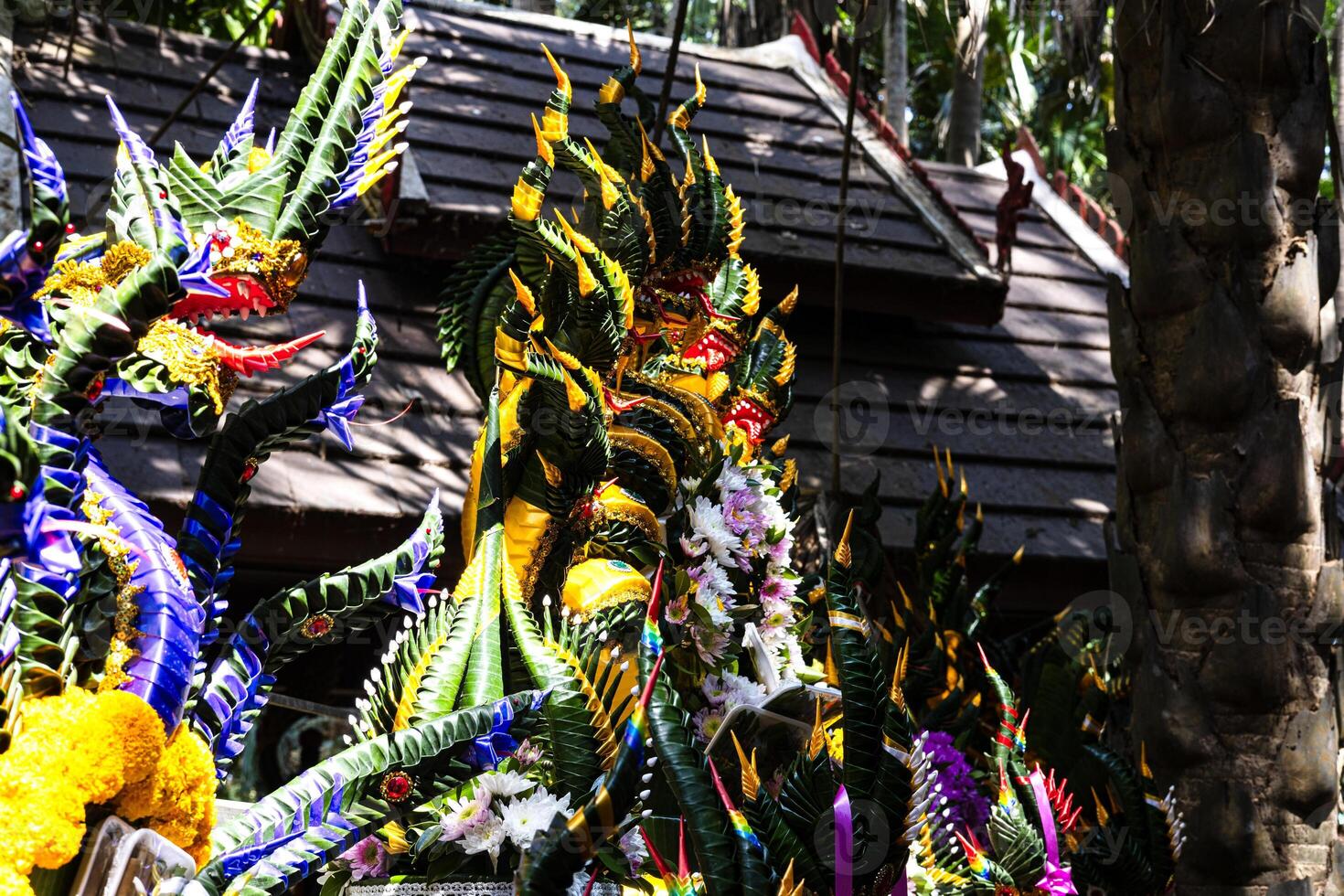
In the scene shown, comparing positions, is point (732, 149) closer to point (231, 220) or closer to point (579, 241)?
point (579, 241)

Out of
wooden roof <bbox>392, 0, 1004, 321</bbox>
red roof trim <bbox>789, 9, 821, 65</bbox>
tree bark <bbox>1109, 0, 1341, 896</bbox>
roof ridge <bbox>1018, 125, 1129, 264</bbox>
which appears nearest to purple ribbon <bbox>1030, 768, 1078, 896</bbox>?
tree bark <bbox>1109, 0, 1341, 896</bbox>

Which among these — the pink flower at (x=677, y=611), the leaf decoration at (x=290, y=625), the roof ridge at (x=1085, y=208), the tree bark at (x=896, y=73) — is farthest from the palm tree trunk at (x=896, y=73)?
the leaf decoration at (x=290, y=625)

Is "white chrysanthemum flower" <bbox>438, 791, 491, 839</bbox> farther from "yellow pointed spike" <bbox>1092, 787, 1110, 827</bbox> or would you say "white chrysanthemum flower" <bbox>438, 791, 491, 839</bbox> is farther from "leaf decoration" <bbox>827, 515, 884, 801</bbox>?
"yellow pointed spike" <bbox>1092, 787, 1110, 827</bbox>

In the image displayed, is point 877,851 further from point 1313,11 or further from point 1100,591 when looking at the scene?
point 1100,591

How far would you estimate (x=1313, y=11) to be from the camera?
133 inches

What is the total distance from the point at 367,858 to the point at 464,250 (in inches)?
143

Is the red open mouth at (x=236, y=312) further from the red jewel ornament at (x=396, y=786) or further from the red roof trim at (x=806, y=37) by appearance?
the red roof trim at (x=806, y=37)

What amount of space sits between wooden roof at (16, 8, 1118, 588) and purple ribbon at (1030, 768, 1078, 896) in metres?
2.38

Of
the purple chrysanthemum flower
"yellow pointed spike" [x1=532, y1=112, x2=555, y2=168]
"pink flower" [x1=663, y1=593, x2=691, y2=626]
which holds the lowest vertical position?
the purple chrysanthemum flower

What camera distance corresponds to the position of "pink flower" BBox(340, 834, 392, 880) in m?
1.95

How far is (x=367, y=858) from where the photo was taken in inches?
77.3

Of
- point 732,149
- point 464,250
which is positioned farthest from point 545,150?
point 732,149

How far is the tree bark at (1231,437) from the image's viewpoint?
3.13 meters

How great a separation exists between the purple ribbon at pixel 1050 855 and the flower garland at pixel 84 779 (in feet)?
4.75
